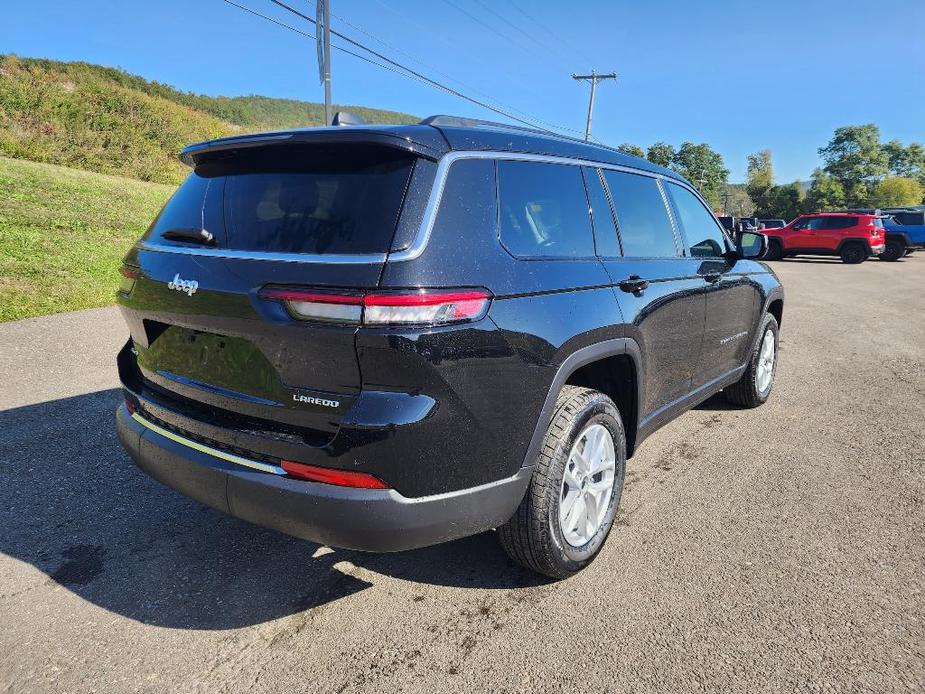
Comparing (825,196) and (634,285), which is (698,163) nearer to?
(825,196)

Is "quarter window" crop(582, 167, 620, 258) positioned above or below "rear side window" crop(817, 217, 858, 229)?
above

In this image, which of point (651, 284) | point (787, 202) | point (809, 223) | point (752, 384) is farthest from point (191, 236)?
point (787, 202)

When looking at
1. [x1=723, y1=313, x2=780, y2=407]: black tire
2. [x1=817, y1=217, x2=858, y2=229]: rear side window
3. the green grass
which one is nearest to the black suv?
[x1=723, y1=313, x2=780, y2=407]: black tire

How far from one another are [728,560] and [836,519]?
0.84 metres

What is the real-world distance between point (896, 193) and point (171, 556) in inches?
3536

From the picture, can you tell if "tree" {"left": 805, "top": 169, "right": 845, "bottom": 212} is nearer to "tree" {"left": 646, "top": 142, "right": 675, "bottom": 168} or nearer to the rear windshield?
"tree" {"left": 646, "top": 142, "right": 675, "bottom": 168}

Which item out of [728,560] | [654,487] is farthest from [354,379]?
[654,487]

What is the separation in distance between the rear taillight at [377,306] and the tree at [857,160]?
85.8m

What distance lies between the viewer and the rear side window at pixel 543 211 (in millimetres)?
2334

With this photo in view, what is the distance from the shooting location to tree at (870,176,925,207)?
2849 inches

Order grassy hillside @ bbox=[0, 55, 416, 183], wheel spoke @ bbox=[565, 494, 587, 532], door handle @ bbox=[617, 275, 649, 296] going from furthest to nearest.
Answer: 1. grassy hillside @ bbox=[0, 55, 416, 183]
2. door handle @ bbox=[617, 275, 649, 296]
3. wheel spoke @ bbox=[565, 494, 587, 532]

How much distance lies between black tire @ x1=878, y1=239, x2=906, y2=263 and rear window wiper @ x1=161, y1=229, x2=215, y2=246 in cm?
2802

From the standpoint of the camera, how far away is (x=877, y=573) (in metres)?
2.73

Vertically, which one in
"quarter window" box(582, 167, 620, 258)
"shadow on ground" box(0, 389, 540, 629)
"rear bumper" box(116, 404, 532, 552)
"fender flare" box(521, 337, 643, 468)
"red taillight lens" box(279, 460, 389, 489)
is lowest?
"shadow on ground" box(0, 389, 540, 629)
